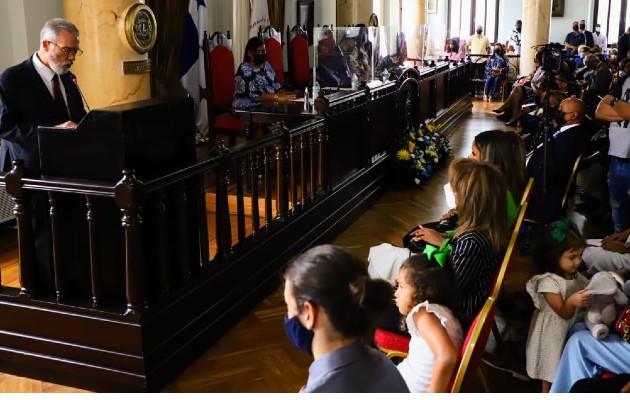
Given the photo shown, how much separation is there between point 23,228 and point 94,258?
36 cm

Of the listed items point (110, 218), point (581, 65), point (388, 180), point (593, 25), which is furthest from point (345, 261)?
point (593, 25)

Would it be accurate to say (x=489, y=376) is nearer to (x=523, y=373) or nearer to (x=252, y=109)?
(x=523, y=373)

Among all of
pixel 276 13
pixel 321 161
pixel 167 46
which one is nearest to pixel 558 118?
pixel 321 161

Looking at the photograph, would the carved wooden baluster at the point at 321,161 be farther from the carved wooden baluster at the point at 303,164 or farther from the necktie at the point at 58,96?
the necktie at the point at 58,96

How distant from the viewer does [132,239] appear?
2.96 meters

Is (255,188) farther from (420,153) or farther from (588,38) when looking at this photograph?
(588,38)

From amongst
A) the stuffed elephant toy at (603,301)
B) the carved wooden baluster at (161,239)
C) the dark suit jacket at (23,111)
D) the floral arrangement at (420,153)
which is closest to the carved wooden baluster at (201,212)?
the carved wooden baluster at (161,239)

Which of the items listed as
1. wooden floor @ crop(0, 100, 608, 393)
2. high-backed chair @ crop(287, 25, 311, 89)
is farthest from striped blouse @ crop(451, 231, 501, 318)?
high-backed chair @ crop(287, 25, 311, 89)

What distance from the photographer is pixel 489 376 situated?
3.23 meters

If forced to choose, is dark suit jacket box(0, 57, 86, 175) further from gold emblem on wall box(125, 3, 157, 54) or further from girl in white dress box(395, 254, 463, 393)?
girl in white dress box(395, 254, 463, 393)

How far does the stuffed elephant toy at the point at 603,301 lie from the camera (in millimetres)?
2742

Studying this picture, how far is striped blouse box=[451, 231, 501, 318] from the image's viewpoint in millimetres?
2768

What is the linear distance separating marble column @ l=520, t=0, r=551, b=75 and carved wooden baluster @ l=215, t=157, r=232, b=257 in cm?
1086

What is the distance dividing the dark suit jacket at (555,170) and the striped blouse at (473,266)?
2.12 meters
